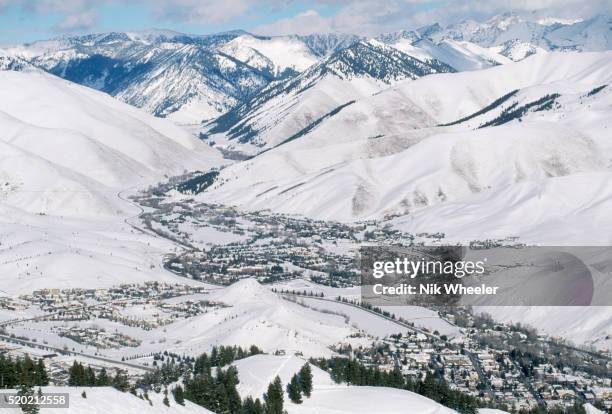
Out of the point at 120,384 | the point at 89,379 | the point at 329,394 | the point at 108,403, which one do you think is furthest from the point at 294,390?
the point at 108,403

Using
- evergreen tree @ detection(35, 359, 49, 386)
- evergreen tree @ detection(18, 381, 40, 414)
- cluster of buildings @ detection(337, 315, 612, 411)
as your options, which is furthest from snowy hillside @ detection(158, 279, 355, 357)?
evergreen tree @ detection(18, 381, 40, 414)

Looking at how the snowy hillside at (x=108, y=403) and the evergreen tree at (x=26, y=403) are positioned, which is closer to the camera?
the evergreen tree at (x=26, y=403)

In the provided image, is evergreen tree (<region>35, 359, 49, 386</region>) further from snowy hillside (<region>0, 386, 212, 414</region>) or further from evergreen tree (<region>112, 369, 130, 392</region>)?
evergreen tree (<region>112, 369, 130, 392</region>)

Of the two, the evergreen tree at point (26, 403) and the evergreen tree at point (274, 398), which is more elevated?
the evergreen tree at point (274, 398)

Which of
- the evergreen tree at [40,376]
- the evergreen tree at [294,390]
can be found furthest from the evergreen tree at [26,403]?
the evergreen tree at [294,390]

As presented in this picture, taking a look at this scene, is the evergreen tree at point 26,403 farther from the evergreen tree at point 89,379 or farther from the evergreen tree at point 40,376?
the evergreen tree at point 89,379

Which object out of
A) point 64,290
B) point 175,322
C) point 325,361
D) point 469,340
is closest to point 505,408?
point 325,361
